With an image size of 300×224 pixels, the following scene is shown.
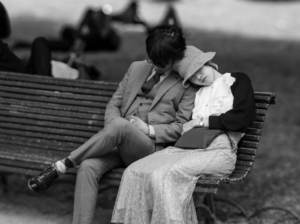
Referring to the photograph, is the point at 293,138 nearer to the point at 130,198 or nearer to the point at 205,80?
the point at 205,80

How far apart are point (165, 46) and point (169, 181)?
37.7 inches

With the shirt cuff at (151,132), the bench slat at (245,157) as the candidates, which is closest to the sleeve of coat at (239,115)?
the bench slat at (245,157)

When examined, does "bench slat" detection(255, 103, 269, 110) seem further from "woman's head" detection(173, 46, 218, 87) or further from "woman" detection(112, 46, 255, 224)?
"woman's head" detection(173, 46, 218, 87)

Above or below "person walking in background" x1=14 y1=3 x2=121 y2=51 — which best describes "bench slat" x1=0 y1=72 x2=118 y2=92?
below

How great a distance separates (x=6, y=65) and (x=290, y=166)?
3078 millimetres

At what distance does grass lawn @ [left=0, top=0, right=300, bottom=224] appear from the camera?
5.00 m

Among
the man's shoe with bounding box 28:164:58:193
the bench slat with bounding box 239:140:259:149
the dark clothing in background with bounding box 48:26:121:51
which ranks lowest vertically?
the man's shoe with bounding box 28:164:58:193

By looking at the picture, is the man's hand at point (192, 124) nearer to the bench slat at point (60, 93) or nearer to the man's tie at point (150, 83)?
the man's tie at point (150, 83)

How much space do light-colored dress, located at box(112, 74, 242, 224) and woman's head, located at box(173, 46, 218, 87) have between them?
24cm

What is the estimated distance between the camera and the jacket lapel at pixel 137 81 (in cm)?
426

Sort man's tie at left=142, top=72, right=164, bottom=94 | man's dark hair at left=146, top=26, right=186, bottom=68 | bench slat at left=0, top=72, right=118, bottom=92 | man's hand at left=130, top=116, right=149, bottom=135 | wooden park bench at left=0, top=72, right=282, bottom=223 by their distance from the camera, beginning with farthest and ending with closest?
1. bench slat at left=0, top=72, right=118, bottom=92
2. wooden park bench at left=0, top=72, right=282, bottom=223
3. man's tie at left=142, top=72, right=164, bottom=94
4. man's hand at left=130, top=116, right=149, bottom=135
5. man's dark hair at left=146, top=26, right=186, bottom=68

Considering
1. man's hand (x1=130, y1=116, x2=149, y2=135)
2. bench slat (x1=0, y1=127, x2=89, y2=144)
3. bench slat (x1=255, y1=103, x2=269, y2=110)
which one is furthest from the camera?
bench slat (x1=0, y1=127, x2=89, y2=144)

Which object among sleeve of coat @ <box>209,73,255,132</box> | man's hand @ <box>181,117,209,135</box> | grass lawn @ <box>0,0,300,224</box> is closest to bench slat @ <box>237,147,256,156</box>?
sleeve of coat @ <box>209,73,255,132</box>

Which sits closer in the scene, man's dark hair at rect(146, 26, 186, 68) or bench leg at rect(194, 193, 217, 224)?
man's dark hair at rect(146, 26, 186, 68)
